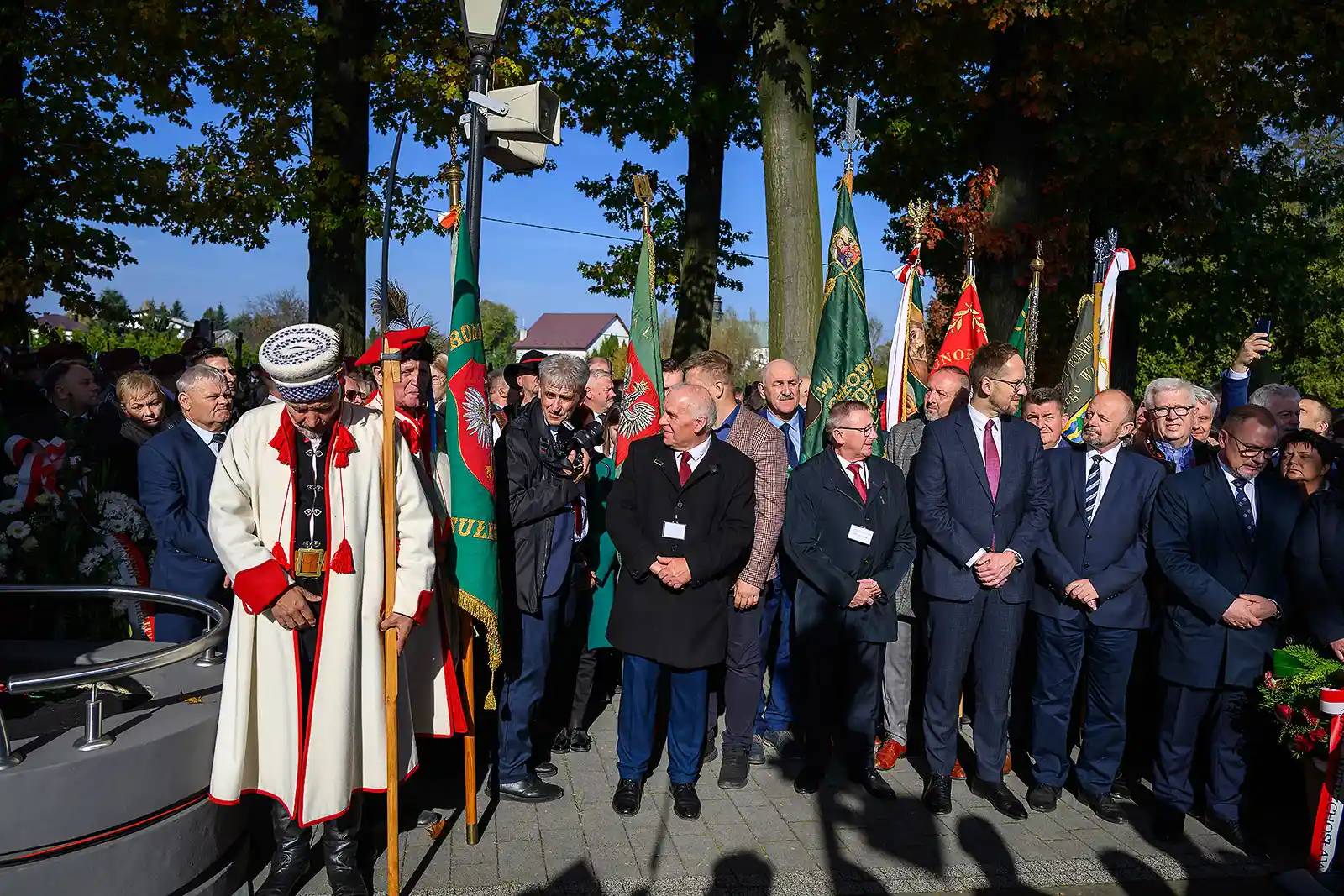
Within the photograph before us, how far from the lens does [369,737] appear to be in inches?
151

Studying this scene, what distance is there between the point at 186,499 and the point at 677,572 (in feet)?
8.03

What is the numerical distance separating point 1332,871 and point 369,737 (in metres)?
4.03

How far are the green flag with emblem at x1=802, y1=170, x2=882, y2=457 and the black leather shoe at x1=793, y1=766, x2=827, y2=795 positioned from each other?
6.44 feet

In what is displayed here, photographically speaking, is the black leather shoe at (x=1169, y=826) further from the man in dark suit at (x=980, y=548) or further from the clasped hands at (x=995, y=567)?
the clasped hands at (x=995, y=567)

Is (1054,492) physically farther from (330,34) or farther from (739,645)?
(330,34)

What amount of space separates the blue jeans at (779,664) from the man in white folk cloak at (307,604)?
2450 millimetres

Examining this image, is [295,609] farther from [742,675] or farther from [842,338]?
[842,338]

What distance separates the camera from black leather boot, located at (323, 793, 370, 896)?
3803 mm

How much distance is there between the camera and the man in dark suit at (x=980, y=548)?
16.1 ft

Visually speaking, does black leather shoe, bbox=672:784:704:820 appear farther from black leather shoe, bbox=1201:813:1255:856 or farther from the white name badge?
black leather shoe, bbox=1201:813:1255:856

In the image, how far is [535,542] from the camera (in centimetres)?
491

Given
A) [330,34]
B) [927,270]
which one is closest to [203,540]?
[330,34]

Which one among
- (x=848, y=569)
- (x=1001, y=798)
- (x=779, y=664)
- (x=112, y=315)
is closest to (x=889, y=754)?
(x=1001, y=798)

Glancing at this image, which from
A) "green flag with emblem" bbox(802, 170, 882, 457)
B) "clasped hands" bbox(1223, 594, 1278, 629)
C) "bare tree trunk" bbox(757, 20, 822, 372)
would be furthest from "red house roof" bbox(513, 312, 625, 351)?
"clasped hands" bbox(1223, 594, 1278, 629)
